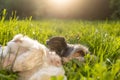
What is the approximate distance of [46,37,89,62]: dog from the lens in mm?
4910

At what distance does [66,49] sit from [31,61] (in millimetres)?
1342

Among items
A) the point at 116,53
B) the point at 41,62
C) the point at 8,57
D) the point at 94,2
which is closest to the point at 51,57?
the point at 41,62

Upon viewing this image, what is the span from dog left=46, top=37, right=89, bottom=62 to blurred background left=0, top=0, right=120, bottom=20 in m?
21.1

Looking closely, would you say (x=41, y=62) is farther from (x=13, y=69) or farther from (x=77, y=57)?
(x=77, y=57)

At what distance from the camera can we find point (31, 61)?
12.8 feet

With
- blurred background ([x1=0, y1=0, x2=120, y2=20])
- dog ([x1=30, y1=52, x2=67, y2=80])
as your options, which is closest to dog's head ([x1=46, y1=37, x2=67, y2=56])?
dog ([x1=30, y1=52, x2=67, y2=80])

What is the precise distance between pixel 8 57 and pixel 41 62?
0.38 meters

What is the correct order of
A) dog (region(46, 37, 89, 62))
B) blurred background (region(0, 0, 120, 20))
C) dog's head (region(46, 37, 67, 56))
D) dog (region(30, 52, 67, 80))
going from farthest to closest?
blurred background (region(0, 0, 120, 20)) < dog's head (region(46, 37, 67, 56)) < dog (region(46, 37, 89, 62)) < dog (region(30, 52, 67, 80))

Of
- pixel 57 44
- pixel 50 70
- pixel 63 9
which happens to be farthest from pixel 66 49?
pixel 63 9

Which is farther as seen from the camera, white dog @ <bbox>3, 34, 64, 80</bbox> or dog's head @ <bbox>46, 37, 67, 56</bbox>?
dog's head @ <bbox>46, 37, 67, 56</bbox>

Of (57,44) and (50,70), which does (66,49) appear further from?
(50,70)

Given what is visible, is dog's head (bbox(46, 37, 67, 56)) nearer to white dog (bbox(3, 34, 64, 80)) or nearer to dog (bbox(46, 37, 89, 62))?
dog (bbox(46, 37, 89, 62))

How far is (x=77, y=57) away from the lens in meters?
4.81

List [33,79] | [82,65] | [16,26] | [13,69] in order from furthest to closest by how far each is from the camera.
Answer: [16,26] → [82,65] → [13,69] → [33,79]
